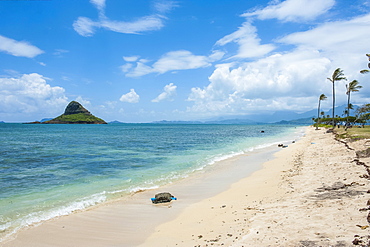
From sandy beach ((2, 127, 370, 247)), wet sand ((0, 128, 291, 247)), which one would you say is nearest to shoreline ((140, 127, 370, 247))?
sandy beach ((2, 127, 370, 247))

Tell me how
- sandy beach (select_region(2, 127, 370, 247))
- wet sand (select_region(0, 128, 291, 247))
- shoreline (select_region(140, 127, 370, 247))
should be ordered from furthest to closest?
wet sand (select_region(0, 128, 291, 247)) → sandy beach (select_region(2, 127, 370, 247)) → shoreline (select_region(140, 127, 370, 247))

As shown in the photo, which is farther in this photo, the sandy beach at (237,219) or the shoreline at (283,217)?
the sandy beach at (237,219)

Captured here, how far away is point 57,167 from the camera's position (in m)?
22.5

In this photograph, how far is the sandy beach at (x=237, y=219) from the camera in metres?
6.60

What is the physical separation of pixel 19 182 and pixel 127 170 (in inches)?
330

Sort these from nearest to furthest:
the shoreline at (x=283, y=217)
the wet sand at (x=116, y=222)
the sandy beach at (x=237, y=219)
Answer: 1. the shoreline at (x=283, y=217)
2. the sandy beach at (x=237, y=219)
3. the wet sand at (x=116, y=222)

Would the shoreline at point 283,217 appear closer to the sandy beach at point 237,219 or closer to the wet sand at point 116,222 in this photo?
the sandy beach at point 237,219

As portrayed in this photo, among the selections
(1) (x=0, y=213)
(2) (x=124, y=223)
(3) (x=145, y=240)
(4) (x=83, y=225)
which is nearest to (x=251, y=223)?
(3) (x=145, y=240)

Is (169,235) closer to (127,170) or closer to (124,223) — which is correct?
(124,223)

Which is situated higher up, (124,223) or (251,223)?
(251,223)

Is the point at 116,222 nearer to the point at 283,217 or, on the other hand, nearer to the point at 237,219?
the point at 237,219

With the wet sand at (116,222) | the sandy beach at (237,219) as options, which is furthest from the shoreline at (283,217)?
the wet sand at (116,222)

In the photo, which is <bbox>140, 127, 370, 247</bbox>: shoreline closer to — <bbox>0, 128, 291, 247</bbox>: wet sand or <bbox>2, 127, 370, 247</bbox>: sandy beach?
<bbox>2, 127, 370, 247</bbox>: sandy beach

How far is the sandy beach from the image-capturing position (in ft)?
21.7
